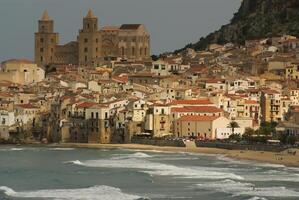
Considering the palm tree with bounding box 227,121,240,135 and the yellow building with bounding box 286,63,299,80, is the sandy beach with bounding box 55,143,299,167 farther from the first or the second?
the yellow building with bounding box 286,63,299,80

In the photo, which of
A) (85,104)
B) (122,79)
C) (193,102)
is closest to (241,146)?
(193,102)

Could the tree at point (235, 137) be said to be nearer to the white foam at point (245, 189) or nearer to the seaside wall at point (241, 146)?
the seaside wall at point (241, 146)

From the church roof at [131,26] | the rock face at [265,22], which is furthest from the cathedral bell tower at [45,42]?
the rock face at [265,22]

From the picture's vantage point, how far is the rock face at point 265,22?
407ft

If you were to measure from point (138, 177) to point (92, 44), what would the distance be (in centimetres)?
7046

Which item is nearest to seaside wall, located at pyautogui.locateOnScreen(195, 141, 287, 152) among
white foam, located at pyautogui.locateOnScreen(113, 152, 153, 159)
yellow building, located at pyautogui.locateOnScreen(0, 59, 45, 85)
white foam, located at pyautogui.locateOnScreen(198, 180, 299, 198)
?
white foam, located at pyautogui.locateOnScreen(113, 152, 153, 159)

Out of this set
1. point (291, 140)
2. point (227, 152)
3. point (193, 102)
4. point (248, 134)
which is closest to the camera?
point (227, 152)

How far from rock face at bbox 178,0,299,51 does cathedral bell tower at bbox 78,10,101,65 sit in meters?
16.8

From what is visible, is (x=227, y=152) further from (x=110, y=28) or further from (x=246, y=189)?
(x=110, y=28)

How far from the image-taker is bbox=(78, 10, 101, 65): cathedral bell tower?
404 ft

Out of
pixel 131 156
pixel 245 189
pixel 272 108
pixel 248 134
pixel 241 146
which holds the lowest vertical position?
pixel 245 189

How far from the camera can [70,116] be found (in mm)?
80250

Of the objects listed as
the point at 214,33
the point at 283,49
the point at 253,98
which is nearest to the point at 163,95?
the point at 253,98

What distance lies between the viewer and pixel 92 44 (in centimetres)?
12281
